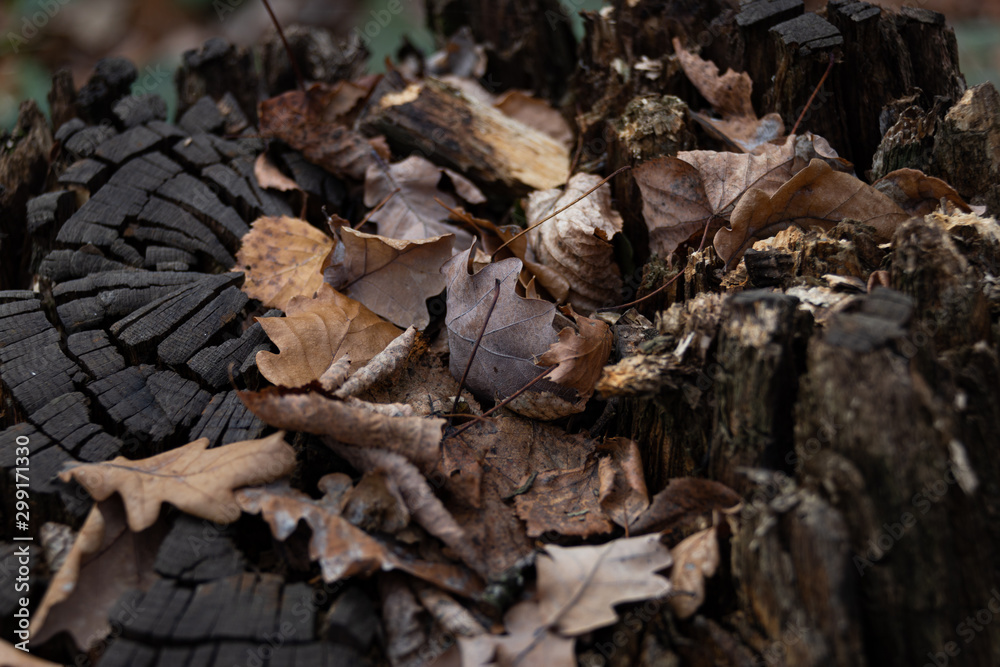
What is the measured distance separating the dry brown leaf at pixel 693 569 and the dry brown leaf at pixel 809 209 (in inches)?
32.7

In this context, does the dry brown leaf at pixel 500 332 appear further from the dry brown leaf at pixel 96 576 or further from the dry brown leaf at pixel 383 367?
the dry brown leaf at pixel 96 576

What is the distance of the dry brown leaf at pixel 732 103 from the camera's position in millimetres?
2279

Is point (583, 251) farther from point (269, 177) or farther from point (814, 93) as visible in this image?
point (269, 177)

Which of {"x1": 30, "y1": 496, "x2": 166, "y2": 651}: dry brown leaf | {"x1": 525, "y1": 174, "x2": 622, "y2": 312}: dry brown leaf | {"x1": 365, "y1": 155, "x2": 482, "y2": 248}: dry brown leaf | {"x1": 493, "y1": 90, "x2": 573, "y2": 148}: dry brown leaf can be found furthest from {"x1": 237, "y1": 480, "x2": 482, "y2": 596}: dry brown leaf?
{"x1": 493, "y1": 90, "x2": 573, "y2": 148}: dry brown leaf

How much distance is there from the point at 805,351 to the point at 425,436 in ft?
2.76

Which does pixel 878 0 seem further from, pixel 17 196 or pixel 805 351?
pixel 17 196

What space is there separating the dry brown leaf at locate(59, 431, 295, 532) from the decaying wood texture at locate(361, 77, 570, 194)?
58.6 inches

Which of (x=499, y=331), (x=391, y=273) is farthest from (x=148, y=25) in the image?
(x=499, y=331)

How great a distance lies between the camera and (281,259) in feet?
7.39

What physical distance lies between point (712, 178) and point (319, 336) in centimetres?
131

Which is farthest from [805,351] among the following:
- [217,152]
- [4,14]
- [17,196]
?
[4,14]

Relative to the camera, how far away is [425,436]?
1.49 meters

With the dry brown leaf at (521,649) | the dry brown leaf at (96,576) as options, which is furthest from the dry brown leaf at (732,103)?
the dry brown leaf at (96,576)

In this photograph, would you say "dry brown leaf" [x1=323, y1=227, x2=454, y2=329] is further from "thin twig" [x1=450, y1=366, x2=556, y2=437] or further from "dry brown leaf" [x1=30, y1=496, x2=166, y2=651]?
"dry brown leaf" [x1=30, y1=496, x2=166, y2=651]
